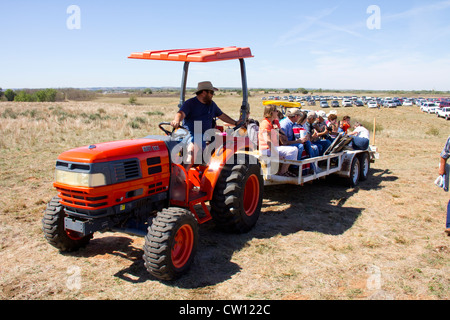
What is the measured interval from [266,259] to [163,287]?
4.59ft

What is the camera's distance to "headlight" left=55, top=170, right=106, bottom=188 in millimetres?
3686

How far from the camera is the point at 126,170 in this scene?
398 centimetres

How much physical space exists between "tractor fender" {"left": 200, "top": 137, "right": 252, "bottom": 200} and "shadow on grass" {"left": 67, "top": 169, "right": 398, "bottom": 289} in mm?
777

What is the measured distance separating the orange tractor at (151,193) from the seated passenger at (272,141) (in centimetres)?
104

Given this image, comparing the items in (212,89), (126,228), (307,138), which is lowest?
(126,228)

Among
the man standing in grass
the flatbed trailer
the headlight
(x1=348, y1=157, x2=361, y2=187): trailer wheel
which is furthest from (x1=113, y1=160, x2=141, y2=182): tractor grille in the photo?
(x1=348, y1=157, x2=361, y2=187): trailer wheel

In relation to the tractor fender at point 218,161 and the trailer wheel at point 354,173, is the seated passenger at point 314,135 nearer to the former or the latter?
the trailer wheel at point 354,173

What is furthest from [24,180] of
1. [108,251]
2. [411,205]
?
[411,205]

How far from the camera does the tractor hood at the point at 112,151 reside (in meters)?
3.77

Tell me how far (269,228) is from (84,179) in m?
3.09

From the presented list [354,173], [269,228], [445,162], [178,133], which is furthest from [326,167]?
[178,133]

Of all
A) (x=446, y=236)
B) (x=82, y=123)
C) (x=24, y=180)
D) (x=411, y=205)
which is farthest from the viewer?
(x=82, y=123)
